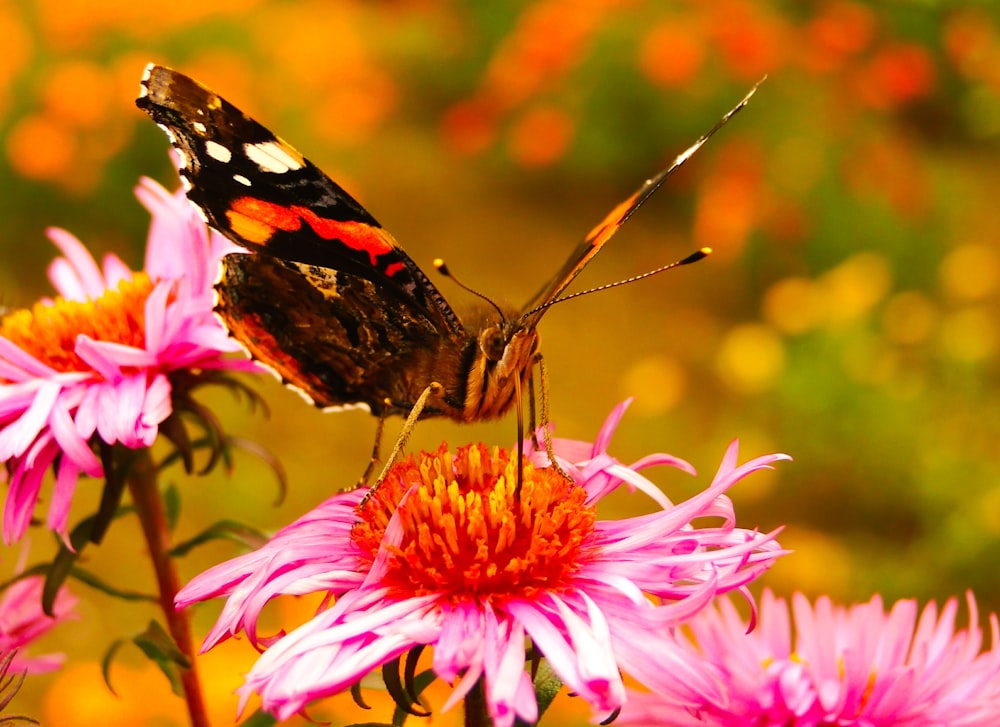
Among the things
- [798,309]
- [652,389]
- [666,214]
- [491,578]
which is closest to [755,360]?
[798,309]

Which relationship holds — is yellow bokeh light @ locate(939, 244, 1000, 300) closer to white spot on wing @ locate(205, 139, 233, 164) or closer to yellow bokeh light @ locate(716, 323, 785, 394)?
yellow bokeh light @ locate(716, 323, 785, 394)

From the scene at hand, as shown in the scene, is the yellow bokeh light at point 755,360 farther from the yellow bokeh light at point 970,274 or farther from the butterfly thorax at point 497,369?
the butterfly thorax at point 497,369

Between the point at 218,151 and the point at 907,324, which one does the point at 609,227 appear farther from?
the point at 907,324

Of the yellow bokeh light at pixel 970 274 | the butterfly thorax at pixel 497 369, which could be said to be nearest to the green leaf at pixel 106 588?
the butterfly thorax at pixel 497 369

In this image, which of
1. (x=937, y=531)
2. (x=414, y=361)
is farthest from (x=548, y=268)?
(x=414, y=361)

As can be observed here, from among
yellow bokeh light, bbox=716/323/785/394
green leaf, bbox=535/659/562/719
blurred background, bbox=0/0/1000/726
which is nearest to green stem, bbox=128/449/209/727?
green leaf, bbox=535/659/562/719

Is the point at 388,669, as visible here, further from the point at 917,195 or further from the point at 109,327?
the point at 917,195
